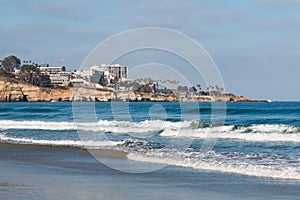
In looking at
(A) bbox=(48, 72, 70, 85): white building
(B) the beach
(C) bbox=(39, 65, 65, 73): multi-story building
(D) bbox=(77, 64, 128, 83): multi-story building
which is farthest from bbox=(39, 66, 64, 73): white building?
(B) the beach

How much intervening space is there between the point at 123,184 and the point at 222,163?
187 inches

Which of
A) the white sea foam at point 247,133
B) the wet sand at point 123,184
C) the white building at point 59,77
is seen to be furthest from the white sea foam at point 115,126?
the white building at point 59,77

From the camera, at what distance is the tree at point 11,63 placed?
168m

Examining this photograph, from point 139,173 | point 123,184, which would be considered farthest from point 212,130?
point 123,184

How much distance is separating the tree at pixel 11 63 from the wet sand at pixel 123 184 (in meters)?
156

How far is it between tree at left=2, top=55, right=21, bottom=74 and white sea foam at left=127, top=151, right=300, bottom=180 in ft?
504

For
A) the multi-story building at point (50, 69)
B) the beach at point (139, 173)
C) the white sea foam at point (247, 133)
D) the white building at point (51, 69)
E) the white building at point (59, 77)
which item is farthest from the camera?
the white building at point (51, 69)

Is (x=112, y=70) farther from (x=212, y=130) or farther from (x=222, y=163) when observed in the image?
(x=222, y=163)

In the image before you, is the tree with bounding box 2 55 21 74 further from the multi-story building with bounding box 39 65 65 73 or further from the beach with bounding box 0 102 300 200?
the beach with bounding box 0 102 300 200

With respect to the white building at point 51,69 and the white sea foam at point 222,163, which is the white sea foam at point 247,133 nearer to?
the white sea foam at point 222,163

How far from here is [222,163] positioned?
16312 millimetres

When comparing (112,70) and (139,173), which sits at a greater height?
(112,70)

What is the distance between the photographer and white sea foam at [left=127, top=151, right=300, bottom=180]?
14.1 meters

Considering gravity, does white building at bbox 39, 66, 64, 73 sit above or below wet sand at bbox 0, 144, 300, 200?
above
